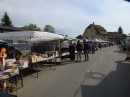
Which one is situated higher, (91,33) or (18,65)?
(91,33)

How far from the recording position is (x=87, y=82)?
7.00m

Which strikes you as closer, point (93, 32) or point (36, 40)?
point (36, 40)

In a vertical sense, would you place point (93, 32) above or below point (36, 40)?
above

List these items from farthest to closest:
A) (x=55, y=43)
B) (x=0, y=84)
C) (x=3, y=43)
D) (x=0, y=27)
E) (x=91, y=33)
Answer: (x=91, y=33) < (x=0, y=27) < (x=55, y=43) < (x=3, y=43) < (x=0, y=84)

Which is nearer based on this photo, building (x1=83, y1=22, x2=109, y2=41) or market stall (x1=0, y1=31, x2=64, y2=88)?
market stall (x1=0, y1=31, x2=64, y2=88)

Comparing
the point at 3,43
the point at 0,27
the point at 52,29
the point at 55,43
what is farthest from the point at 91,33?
the point at 3,43

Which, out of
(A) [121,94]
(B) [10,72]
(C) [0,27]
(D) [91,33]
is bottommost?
(A) [121,94]

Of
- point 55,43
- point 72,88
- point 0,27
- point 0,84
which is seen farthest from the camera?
point 0,27

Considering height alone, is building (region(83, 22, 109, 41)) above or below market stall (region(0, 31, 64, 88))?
above

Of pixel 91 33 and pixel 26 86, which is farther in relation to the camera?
pixel 91 33

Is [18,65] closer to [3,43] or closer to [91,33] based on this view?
[3,43]

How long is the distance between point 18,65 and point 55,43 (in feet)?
26.5

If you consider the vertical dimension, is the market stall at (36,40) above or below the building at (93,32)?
below

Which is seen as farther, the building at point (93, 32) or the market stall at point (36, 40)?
the building at point (93, 32)
